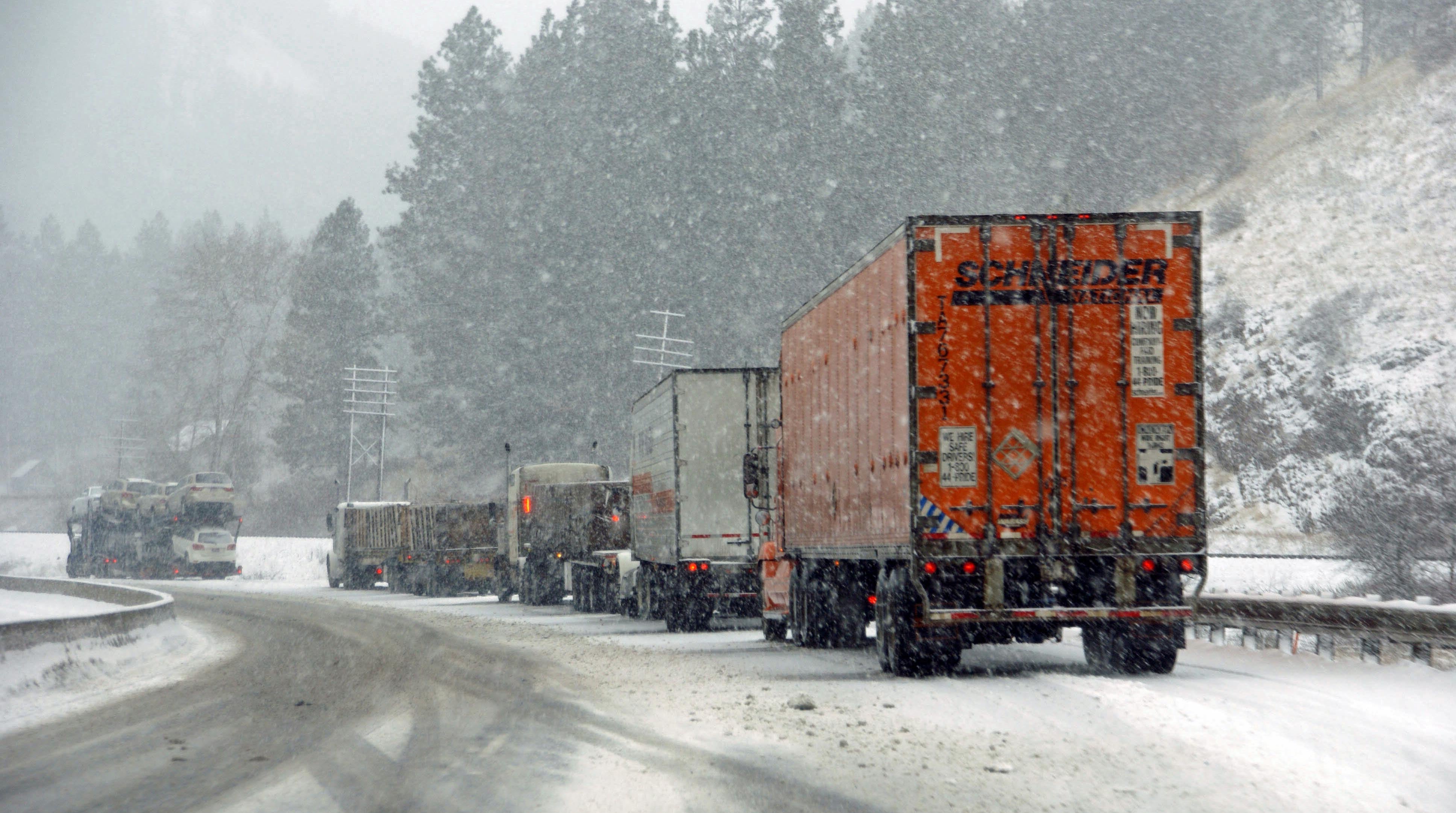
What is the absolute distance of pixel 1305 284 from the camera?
51.4 m

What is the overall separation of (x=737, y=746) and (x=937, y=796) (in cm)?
216

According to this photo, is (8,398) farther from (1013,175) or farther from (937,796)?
(937,796)

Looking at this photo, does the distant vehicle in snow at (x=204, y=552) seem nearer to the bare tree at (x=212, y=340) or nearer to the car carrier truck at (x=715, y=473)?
the car carrier truck at (x=715, y=473)

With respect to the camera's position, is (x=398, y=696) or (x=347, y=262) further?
(x=347, y=262)

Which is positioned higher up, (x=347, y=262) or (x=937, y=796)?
(x=347, y=262)

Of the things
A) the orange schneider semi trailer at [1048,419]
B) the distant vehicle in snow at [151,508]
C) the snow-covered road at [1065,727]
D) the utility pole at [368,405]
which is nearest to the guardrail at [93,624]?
the snow-covered road at [1065,727]

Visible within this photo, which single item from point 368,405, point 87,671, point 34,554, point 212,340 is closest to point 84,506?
point 34,554

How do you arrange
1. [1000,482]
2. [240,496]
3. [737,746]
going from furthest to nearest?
[240,496] < [1000,482] < [737,746]

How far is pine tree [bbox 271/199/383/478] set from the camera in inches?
3546

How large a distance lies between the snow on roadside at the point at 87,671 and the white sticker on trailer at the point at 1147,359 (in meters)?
9.44

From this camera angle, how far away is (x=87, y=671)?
15.4 meters

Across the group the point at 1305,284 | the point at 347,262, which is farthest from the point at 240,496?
the point at 1305,284

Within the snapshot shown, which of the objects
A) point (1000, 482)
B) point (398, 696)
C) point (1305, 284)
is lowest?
point (398, 696)

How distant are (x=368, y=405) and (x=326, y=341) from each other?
891 centimetres
